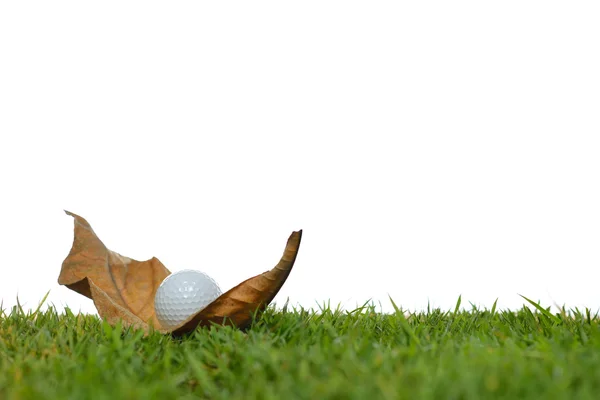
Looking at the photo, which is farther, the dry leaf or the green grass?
the dry leaf

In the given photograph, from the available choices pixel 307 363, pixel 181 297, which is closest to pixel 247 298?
pixel 181 297

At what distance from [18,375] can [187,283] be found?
3.33 ft

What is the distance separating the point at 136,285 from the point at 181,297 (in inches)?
17.2

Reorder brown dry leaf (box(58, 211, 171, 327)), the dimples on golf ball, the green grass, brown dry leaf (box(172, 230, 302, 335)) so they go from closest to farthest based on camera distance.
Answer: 1. the green grass
2. brown dry leaf (box(172, 230, 302, 335))
3. the dimples on golf ball
4. brown dry leaf (box(58, 211, 171, 327))

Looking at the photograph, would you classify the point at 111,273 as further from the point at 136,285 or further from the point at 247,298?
the point at 247,298

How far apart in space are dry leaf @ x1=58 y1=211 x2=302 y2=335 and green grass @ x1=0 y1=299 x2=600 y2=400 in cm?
9

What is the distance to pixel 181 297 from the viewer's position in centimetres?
253

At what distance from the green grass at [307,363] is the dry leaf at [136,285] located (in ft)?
0.31

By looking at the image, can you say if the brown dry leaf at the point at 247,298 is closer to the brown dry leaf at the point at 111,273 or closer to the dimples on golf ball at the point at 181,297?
the dimples on golf ball at the point at 181,297

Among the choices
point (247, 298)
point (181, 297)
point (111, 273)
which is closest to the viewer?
point (247, 298)

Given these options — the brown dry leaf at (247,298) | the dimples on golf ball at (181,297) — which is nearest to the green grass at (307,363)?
the brown dry leaf at (247,298)

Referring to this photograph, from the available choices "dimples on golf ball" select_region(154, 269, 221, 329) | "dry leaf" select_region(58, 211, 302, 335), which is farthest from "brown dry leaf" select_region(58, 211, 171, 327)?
"dimples on golf ball" select_region(154, 269, 221, 329)

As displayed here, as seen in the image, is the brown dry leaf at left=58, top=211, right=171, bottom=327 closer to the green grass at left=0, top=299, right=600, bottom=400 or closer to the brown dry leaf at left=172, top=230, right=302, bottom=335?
the green grass at left=0, top=299, right=600, bottom=400

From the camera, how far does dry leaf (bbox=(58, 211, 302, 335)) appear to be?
7.49 feet
